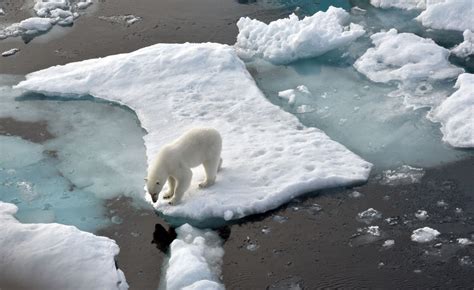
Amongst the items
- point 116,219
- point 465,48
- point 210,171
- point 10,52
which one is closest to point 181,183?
point 210,171

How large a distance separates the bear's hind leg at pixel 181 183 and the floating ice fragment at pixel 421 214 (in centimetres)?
259

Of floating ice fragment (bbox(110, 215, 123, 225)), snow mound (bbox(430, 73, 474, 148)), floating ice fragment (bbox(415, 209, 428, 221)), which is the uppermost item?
snow mound (bbox(430, 73, 474, 148))

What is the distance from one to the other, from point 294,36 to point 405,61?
75.6 inches

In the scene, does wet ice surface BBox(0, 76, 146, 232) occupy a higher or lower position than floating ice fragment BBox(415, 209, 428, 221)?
lower

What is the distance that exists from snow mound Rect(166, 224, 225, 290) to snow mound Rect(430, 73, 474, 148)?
3.64 meters

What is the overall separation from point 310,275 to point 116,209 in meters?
2.48

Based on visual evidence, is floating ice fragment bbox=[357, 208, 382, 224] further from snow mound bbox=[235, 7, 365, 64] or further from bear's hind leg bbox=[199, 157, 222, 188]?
snow mound bbox=[235, 7, 365, 64]

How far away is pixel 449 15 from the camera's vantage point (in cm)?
1200

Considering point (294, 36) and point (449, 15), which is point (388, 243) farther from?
point (449, 15)

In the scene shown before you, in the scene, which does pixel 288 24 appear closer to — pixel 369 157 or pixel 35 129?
pixel 369 157

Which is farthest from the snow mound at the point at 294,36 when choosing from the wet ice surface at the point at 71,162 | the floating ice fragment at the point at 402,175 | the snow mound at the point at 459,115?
the floating ice fragment at the point at 402,175

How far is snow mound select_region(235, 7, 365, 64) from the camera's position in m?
11.0

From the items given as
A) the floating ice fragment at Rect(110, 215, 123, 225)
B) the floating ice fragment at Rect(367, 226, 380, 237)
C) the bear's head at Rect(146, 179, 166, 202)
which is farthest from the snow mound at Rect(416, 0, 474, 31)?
the floating ice fragment at Rect(110, 215, 123, 225)

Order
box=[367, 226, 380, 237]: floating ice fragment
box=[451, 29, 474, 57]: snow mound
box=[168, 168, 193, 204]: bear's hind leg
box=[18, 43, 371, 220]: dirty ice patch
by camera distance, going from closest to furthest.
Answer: box=[367, 226, 380, 237]: floating ice fragment < box=[168, 168, 193, 204]: bear's hind leg < box=[18, 43, 371, 220]: dirty ice patch < box=[451, 29, 474, 57]: snow mound
